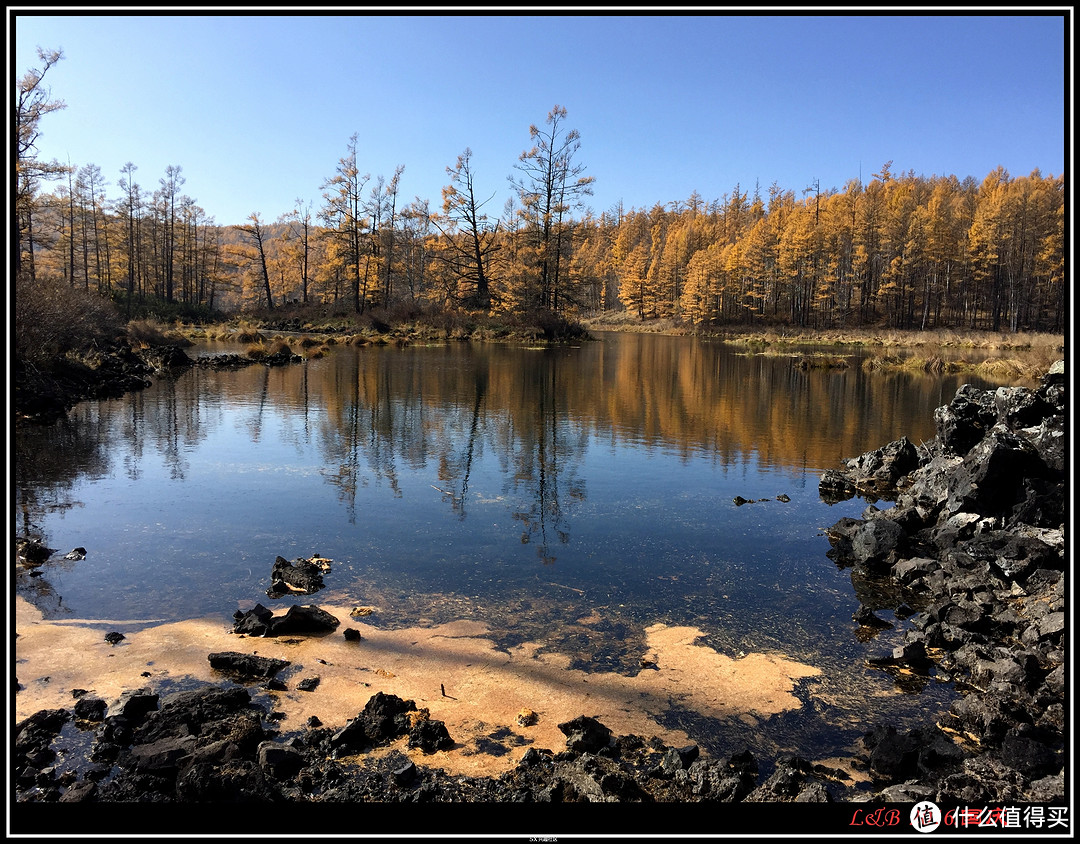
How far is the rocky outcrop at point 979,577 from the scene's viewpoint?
4102 millimetres

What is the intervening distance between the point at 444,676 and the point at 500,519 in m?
4.11

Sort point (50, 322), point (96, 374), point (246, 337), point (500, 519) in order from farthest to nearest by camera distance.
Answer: point (246, 337), point (96, 374), point (50, 322), point (500, 519)

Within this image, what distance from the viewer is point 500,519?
9.16 metres

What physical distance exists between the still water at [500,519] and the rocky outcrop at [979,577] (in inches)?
14.4

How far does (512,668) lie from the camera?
17.3 feet

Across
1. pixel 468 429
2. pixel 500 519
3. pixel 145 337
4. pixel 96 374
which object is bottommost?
pixel 500 519

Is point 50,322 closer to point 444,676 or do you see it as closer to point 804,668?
point 444,676

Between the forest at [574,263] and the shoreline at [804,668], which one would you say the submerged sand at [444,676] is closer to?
the shoreline at [804,668]

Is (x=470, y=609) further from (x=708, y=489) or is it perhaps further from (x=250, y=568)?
(x=708, y=489)

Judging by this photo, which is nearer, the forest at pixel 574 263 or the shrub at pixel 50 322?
the shrub at pixel 50 322

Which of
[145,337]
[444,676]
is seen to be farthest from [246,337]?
[444,676]

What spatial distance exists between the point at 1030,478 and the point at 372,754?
28.4 feet

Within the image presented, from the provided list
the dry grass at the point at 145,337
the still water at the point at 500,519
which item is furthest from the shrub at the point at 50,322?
the dry grass at the point at 145,337

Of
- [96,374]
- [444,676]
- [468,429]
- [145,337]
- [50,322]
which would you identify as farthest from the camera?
[145,337]
